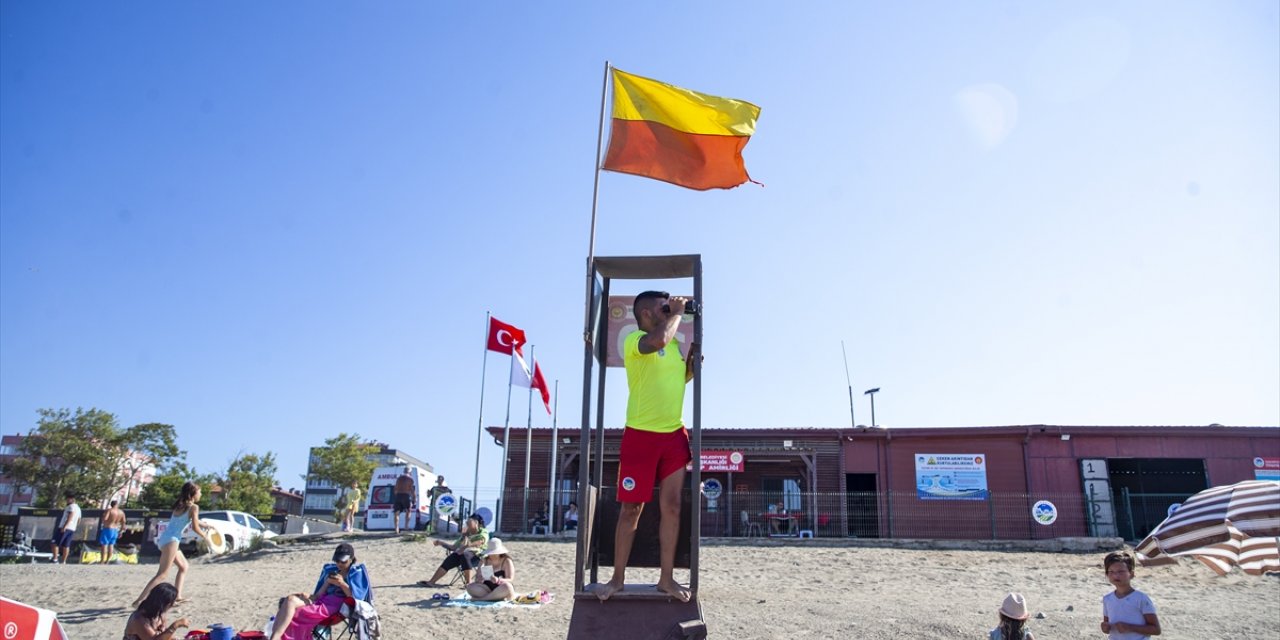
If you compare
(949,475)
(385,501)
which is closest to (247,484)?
(385,501)

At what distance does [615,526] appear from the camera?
5.41m

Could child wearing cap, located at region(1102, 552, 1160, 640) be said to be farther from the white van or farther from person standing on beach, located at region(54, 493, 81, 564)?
the white van

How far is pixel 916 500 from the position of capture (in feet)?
70.5

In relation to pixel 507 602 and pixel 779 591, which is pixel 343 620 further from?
pixel 779 591

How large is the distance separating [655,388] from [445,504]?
620 inches

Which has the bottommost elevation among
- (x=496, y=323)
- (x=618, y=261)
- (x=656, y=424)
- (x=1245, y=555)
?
(x=1245, y=555)

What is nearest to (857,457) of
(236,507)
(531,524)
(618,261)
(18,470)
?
(531,524)

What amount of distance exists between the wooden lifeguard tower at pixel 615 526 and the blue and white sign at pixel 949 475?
59.5 ft

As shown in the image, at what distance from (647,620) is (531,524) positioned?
1748 cm

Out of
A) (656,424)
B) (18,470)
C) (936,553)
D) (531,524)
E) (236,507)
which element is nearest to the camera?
(656,424)

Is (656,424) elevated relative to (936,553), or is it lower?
elevated

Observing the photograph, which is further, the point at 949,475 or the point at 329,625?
the point at 949,475

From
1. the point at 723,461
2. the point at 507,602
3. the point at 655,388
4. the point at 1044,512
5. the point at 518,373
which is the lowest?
the point at 507,602

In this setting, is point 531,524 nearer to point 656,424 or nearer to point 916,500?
point 916,500
